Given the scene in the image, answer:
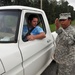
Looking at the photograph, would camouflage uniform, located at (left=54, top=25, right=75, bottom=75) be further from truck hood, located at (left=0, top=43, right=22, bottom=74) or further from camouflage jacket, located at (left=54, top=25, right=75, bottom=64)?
truck hood, located at (left=0, top=43, right=22, bottom=74)

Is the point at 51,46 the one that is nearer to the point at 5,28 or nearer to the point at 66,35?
the point at 66,35

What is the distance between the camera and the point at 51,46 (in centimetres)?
572

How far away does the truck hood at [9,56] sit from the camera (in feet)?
10.2

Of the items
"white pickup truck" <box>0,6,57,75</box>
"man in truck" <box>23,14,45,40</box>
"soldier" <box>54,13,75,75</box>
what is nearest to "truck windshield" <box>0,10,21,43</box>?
"white pickup truck" <box>0,6,57,75</box>

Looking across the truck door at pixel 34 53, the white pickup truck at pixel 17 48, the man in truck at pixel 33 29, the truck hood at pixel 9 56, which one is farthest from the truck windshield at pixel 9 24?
the man in truck at pixel 33 29

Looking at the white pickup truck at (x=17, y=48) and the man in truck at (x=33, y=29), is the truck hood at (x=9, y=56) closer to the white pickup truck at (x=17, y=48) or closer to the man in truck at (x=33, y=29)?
the white pickup truck at (x=17, y=48)

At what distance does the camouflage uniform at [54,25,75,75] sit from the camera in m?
4.25

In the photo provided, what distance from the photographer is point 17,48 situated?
12.0 feet

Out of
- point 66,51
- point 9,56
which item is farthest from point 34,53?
point 9,56

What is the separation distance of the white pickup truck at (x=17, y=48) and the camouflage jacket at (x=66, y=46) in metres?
0.42

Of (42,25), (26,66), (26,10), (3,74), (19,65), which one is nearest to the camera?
(3,74)

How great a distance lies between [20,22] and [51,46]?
1.84 meters

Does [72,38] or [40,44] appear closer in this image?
[72,38]

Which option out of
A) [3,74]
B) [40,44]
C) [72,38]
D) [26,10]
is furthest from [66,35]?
[3,74]
